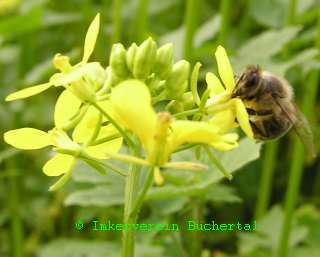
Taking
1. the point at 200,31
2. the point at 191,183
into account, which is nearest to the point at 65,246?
the point at 191,183

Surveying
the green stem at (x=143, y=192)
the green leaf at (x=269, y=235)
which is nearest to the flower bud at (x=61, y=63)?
the green stem at (x=143, y=192)

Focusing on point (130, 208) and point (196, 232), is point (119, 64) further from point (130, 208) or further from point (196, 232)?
point (196, 232)

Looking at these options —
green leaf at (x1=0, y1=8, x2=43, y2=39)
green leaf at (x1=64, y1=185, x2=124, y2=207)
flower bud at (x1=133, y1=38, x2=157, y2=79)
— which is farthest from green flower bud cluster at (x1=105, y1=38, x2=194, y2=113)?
green leaf at (x1=0, y1=8, x2=43, y2=39)

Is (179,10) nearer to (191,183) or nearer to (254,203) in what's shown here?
(254,203)

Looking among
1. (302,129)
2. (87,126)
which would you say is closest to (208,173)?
(302,129)

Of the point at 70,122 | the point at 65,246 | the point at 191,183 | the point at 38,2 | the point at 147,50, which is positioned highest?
the point at 38,2

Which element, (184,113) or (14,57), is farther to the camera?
(14,57)

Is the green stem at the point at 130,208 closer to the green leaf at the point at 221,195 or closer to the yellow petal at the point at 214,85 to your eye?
the yellow petal at the point at 214,85
